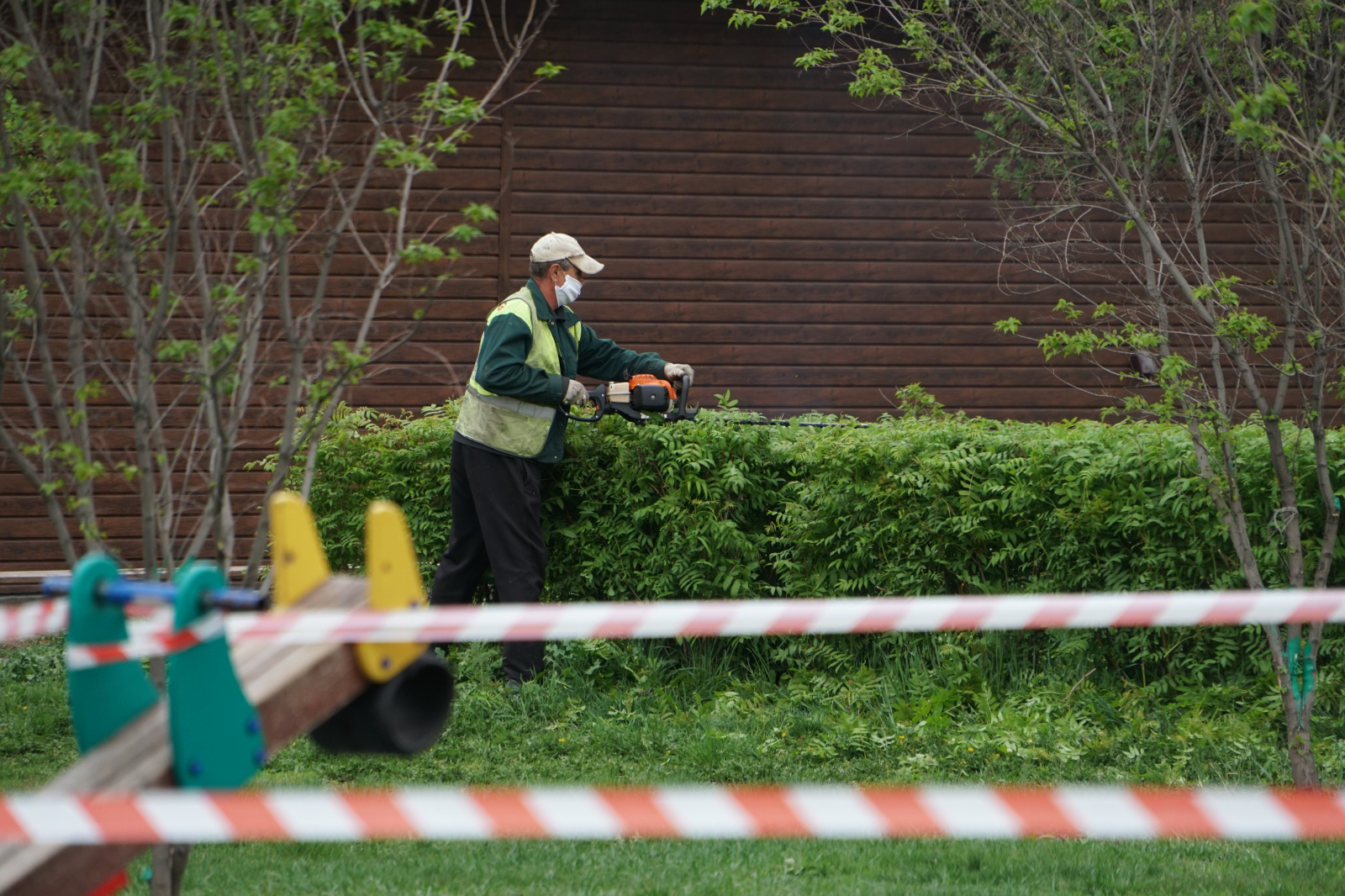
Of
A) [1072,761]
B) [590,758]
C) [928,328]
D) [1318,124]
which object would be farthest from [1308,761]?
[928,328]

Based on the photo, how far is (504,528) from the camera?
5965mm

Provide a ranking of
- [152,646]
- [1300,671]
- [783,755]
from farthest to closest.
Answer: [783,755] → [1300,671] → [152,646]

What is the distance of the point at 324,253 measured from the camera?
329 centimetres

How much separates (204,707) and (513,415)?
3952 millimetres

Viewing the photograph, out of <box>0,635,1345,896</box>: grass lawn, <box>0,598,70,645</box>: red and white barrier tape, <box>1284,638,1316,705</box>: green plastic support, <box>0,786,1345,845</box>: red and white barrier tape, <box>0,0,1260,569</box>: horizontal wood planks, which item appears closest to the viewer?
<box>0,786,1345,845</box>: red and white barrier tape

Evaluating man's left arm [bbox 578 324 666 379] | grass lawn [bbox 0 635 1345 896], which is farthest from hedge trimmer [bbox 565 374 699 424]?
grass lawn [bbox 0 635 1345 896]

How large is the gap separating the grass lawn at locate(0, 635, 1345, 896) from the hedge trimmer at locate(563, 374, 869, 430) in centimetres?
117

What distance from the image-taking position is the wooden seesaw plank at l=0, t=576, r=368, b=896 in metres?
1.89

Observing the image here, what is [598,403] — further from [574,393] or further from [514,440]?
[514,440]

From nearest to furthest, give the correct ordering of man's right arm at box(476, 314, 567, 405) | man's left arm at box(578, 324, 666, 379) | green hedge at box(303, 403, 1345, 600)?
green hedge at box(303, 403, 1345, 600), man's right arm at box(476, 314, 567, 405), man's left arm at box(578, 324, 666, 379)

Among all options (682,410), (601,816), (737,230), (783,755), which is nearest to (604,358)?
(682,410)

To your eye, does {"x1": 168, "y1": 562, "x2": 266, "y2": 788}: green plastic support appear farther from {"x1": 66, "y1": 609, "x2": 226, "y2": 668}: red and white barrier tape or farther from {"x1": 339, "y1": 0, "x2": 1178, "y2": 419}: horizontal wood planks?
{"x1": 339, "y1": 0, "x2": 1178, "y2": 419}: horizontal wood planks

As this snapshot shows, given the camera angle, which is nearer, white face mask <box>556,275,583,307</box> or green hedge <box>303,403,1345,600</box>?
green hedge <box>303,403,1345,600</box>

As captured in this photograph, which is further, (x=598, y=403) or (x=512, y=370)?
(x=598, y=403)
